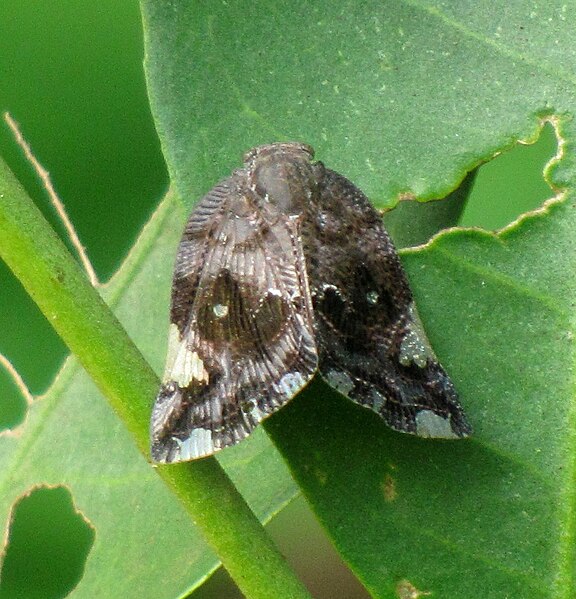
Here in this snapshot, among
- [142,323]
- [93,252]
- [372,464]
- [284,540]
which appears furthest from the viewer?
[284,540]

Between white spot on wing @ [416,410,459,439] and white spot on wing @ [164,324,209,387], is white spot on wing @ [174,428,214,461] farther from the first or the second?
white spot on wing @ [416,410,459,439]

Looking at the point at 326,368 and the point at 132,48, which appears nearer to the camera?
the point at 326,368

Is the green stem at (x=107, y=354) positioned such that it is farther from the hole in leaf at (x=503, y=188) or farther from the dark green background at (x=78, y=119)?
the dark green background at (x=78, y=119)

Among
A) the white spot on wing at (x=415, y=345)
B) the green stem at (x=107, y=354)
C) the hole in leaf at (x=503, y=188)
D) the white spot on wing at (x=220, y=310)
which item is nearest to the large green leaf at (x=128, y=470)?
the white spot on wing at (x=220, y=310)

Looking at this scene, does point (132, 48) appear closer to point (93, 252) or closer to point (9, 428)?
point (93, 252)

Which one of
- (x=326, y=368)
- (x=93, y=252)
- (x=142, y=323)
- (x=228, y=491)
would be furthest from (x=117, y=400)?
(x=93, y=252)

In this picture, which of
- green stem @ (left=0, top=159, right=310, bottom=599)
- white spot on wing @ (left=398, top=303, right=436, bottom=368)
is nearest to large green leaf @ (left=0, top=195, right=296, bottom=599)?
white spot on wing @ (left=398, top=303, right=436, bottom=368)

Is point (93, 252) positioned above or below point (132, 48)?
below

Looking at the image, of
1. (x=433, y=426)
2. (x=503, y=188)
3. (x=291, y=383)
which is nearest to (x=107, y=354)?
(x=291, y=383)
